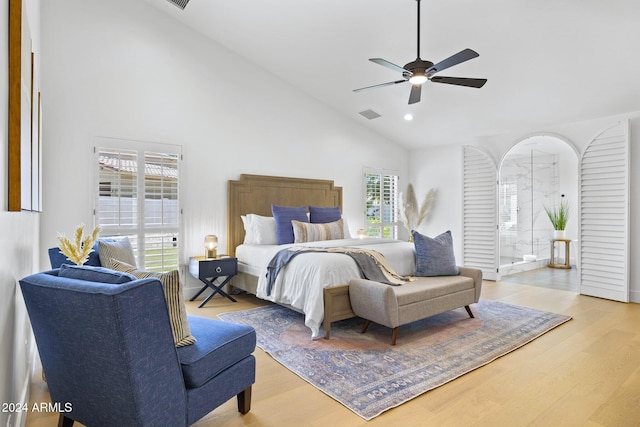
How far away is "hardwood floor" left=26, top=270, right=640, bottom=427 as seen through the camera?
2.07 m

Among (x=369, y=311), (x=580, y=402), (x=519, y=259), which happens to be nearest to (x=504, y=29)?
(x=369, y=311)

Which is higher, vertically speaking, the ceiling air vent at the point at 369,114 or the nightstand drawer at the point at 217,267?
the ceiling air vent at the point at 369,114

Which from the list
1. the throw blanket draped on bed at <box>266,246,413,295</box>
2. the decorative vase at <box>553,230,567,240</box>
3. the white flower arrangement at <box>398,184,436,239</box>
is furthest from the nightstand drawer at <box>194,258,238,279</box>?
the decorative vase at <box>553,230,567,240</box>

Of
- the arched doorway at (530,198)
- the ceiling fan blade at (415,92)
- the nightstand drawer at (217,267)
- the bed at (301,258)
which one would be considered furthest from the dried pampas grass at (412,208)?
the nightstand drawer at (217,267)

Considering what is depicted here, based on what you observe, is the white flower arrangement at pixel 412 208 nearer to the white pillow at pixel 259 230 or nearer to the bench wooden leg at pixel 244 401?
the white pillow at pixel 259 230

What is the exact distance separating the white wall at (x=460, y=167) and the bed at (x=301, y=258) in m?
2.01

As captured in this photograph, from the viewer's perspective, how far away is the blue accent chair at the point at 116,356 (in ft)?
4.68

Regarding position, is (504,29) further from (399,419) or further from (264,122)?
(399,419)

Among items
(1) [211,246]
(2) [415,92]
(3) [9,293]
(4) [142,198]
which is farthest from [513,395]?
(4) [142,198]

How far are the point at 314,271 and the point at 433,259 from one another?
1.41 meters

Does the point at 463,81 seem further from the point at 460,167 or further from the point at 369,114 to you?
the point at 460,167

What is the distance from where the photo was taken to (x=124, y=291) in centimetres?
Result: 139

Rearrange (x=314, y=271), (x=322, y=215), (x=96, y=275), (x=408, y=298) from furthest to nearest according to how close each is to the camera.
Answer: (x=322, y=215) < (x=314, y=271) < (x=408, y=298) < (x=96, y=275)

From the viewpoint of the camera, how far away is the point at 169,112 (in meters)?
4.57
